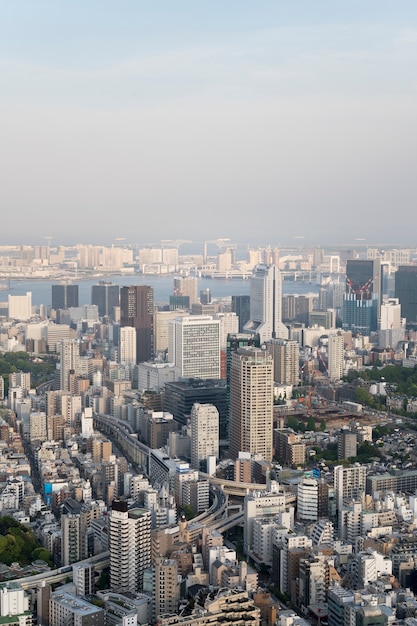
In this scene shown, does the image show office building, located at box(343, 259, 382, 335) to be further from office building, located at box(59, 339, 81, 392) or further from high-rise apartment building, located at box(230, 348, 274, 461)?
high-rise apartment building, located at box(230, 348, 274, 461)

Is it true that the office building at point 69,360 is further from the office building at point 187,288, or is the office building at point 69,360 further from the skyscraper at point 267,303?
the office building at point 187,288

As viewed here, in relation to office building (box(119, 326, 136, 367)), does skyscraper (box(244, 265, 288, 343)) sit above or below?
above

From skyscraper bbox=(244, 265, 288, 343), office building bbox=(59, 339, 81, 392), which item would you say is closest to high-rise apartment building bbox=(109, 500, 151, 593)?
office building bbox=(59, 339, 81, 392)

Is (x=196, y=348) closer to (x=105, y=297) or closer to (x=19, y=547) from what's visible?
(x=19, y=547)

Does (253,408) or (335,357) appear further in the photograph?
(335,357)

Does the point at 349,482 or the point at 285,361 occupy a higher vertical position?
the point at 285,361

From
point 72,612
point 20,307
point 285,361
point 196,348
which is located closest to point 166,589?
point 72,612

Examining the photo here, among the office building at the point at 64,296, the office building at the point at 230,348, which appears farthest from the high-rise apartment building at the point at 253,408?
the office building at the point at 64,296
